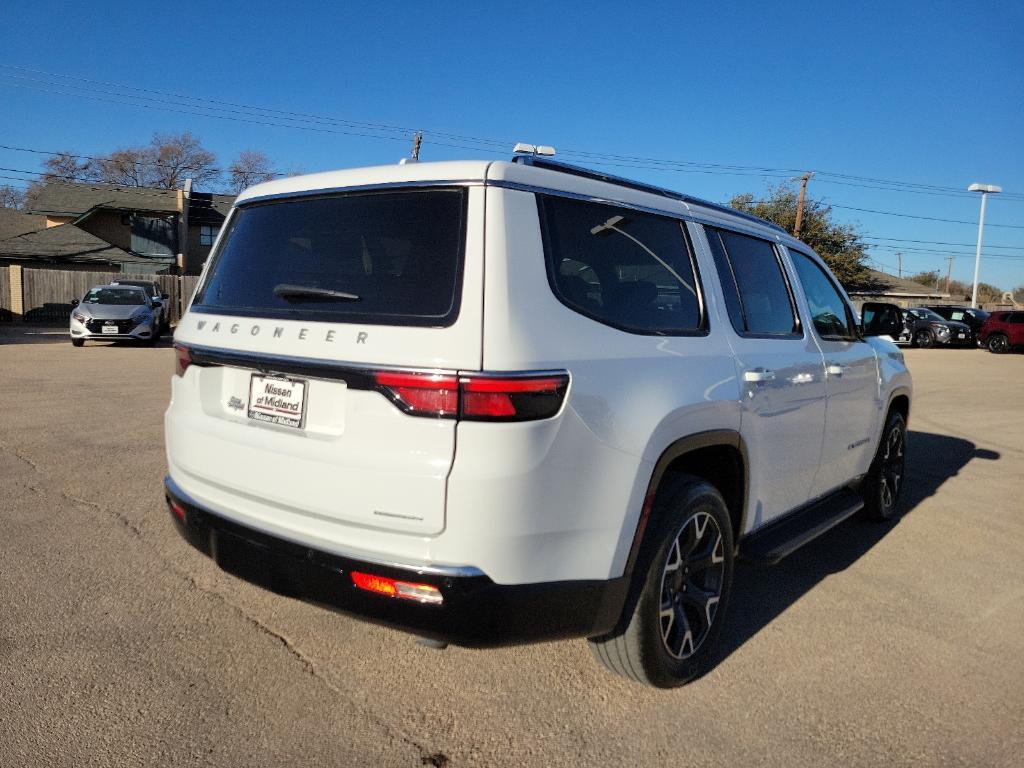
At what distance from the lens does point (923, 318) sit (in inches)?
1228

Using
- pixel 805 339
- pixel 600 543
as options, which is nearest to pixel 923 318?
pixel 805 339

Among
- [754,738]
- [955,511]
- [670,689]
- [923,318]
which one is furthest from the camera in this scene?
[923,318]

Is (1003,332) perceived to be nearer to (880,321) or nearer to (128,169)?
(880,321)

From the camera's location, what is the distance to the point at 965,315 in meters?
32.7

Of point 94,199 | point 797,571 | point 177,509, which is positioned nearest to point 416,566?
point 177,509

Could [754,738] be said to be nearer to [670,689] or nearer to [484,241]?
[670,689]

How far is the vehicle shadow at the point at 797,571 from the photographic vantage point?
3.65 m

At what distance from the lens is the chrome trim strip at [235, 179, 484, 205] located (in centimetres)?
251

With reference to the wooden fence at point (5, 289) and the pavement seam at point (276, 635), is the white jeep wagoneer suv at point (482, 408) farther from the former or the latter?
the wooden fence at point (5, 289)

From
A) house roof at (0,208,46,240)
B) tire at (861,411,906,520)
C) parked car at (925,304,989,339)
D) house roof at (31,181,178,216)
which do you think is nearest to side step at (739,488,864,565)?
tire at (861,411,906,520)

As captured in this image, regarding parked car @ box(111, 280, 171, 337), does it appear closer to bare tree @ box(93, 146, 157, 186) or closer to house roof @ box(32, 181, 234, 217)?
house roof @ box(32, 181, 234, 217)

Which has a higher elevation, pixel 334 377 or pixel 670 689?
pixel 334 377

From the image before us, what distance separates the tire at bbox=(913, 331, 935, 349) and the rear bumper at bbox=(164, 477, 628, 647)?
32.7 meters

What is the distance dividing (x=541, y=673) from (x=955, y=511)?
168 inches
